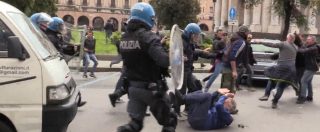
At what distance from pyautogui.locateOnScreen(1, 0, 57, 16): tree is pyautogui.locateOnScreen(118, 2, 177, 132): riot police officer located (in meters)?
23.4

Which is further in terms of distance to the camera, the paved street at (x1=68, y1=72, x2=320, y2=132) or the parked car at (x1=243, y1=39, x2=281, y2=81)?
the parked car at (x1=243, y1=39, x2=281, y2=81)

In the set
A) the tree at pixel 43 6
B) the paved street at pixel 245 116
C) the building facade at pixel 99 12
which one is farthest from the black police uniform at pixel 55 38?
the building facade at pixel 99 12

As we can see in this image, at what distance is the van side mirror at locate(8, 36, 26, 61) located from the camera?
5.56 metres

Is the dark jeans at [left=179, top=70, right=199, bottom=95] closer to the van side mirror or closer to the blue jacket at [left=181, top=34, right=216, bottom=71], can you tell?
the blue jacket at [left=181, top=34, right=216, bottom=71]

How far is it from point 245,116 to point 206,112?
2045mm

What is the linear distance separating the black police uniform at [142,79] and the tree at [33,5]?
23451mm

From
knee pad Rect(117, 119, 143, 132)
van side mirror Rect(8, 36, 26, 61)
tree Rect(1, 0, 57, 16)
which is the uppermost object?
tree Rect(1, 0, 57, 16)

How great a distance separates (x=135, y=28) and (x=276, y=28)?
5098cm

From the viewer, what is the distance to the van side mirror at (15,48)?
5.56m

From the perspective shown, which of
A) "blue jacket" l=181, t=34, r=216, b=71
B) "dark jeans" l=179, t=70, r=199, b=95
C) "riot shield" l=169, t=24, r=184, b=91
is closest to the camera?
"riot shield" l=169, t=24, r=184, b=91

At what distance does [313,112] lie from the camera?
11031mm

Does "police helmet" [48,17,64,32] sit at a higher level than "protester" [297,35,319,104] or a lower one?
higher

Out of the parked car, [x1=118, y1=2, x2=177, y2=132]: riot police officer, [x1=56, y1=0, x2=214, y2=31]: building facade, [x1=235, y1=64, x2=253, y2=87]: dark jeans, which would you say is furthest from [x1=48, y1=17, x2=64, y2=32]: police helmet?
[x1=56, y1=0, x2=214, y2=31]: building facade

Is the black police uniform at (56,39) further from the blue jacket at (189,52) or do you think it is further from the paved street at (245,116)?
the blue jacket at (189,52)
